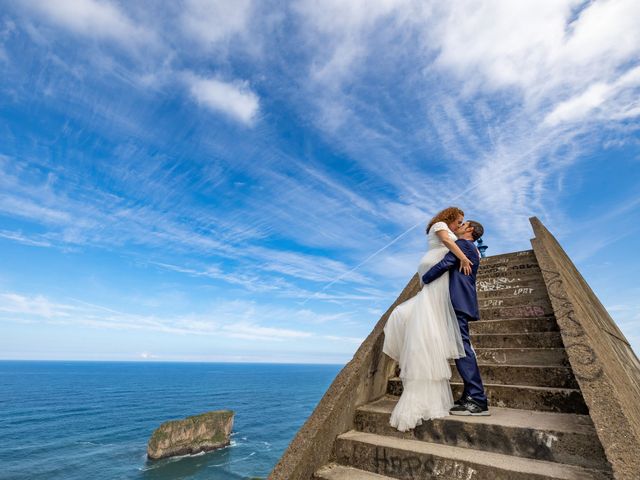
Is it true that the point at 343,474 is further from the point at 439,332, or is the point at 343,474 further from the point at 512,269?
the point at 512,269

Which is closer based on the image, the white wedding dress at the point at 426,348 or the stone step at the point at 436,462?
the stone step at the point at 436,462

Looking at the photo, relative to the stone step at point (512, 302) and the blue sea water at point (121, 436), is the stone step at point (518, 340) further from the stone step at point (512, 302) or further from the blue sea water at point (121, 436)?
the blue sea water at point (121, 436)

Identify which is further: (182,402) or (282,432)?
(182,402)

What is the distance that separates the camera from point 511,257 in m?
7.71

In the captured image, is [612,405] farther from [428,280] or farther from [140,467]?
[140,467]

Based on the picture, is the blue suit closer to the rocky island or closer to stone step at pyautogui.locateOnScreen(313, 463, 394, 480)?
stone step at pyautogui.locateOnScreen(313, 463, 394, 480)

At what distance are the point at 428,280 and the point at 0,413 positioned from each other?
4167 inches

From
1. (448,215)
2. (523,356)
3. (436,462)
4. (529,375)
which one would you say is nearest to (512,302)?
(523,356)

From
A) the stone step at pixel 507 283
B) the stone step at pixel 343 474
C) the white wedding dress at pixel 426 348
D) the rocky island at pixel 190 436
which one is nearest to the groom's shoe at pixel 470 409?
the white wedding dress at pixel 426 348

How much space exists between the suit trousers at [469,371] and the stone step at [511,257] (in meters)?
5.19

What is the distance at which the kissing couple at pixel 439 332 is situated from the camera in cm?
296

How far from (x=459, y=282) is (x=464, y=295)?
0.15m

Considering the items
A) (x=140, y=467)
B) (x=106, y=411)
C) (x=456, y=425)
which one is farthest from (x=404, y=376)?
(x=106, y=411)

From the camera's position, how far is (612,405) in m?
2.19
